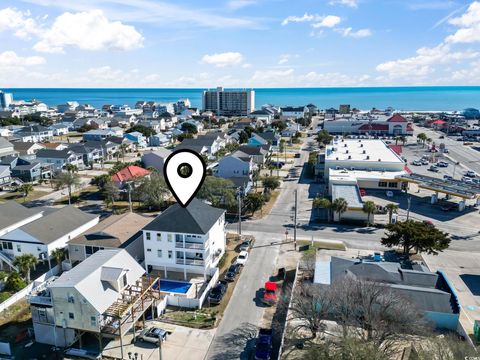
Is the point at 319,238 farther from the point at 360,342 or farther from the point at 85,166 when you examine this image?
the point at 85,166

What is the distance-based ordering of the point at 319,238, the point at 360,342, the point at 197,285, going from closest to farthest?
the point at 360,342 < the point at 197,285 < the point at 319,238

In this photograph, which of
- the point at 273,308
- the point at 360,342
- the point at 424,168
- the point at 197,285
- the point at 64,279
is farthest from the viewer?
the point at 424,168

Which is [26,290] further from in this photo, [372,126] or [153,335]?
[372,126]

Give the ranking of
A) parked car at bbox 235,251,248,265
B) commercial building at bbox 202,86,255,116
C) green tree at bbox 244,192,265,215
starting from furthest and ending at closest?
commercial building at bbox 202,86,255,116
green tree at bbox 244,192,265,215
parked car at bbox 235,251,248,265

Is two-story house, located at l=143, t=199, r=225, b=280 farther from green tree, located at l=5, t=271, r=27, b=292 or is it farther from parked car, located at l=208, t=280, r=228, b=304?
green tree, located at l=5, t=271, r=27, b=292

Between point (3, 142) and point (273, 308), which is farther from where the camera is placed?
point (3, 142)

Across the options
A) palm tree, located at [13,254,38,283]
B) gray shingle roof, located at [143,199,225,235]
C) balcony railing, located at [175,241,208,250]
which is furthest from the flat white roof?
palm tree, located at [13,254,38,283]

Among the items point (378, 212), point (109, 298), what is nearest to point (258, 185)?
point (378, 212)
